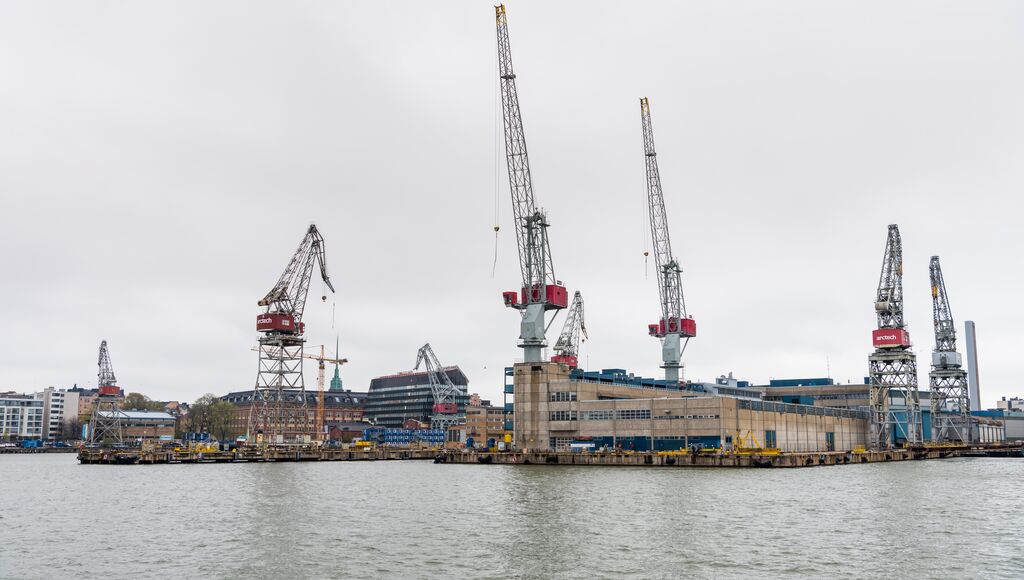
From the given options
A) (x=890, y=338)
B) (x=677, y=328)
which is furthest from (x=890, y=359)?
(x=677, y=328)

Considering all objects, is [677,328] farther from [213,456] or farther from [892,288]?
[213,456]

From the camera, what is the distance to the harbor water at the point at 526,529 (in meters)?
41.7

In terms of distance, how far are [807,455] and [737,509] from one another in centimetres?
6529

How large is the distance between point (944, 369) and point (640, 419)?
92397mm

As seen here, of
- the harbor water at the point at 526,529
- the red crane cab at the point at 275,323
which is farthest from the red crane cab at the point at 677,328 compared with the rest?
the harbor water at the point at 526,529

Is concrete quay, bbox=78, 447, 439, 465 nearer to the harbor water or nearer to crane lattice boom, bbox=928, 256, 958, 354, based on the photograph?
the harbor water

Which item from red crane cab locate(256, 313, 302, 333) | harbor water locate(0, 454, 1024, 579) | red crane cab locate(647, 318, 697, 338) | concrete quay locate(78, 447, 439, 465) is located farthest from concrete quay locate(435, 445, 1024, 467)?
red crane cab locate(647, 318, 697, 338)

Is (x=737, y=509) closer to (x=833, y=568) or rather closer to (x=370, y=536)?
(x=833, y=568)

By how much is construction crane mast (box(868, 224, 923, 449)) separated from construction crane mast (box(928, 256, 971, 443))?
1063 inches

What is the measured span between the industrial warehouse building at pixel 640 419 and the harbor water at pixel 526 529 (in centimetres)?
3067

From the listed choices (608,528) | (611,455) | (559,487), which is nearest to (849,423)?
(611,455)

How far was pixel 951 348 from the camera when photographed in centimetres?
19138

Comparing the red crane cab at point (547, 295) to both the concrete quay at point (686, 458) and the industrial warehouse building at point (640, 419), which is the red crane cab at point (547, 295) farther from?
the concrete quay at point (686, 458)

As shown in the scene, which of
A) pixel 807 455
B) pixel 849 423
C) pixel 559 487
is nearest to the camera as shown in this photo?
pixel 559 487
